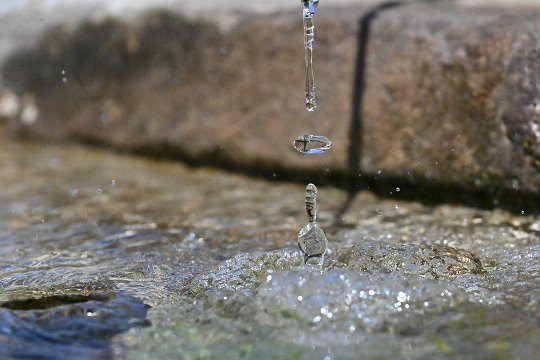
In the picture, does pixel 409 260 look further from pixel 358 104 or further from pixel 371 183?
pixel 358 104

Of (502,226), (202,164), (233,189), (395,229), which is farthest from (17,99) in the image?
(502,226)

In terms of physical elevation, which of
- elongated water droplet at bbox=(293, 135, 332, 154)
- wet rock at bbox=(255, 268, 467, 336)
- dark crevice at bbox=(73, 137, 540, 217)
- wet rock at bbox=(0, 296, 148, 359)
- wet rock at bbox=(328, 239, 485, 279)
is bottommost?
dark crevice at bbox=(73, 137, 540, 217)

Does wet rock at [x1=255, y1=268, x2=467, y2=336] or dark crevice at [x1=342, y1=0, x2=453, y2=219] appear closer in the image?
wet rock at [x1=255, y1=268, x2=467, y2=336]

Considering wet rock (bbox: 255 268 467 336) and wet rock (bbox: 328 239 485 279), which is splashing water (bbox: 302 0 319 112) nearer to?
wet rock (bbox: 328 239 485 279)

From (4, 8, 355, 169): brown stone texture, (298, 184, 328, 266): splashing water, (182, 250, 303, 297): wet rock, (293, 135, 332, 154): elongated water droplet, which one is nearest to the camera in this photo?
(182, 250, 303, 297): wet rock

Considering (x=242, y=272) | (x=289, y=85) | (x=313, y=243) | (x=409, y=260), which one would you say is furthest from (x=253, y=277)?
(x=289, y=85)

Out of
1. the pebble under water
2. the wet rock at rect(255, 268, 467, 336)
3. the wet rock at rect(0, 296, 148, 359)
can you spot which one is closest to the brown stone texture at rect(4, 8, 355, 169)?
the pebble under water
